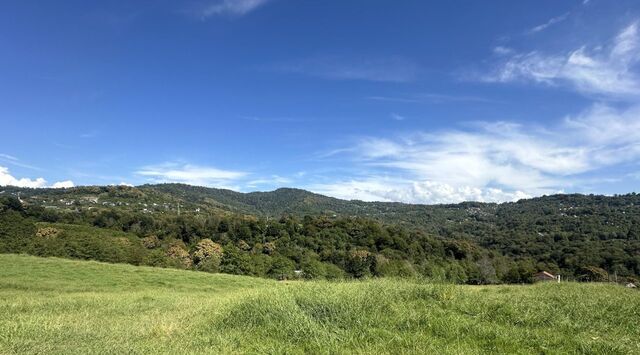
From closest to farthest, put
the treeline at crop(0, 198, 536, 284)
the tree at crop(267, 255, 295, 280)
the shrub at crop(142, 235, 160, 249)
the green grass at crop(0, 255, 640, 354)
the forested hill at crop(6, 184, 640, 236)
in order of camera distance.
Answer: the green grass at crop(0, 255, 640, 354)
the treeline at crop(0, 198, 536, 284)
the tree at crop(267, 255, 295, 280)
the shrub at crop(142, 235, 160, 249)
the forested hill at crop(6, 184, 640, 236)

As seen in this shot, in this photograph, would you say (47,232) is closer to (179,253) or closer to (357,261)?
(179,253)

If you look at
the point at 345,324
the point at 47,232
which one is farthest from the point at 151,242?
the point at 345,324

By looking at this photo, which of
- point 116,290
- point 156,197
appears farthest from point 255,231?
point 156,197

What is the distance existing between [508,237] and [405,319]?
110542 millimetres

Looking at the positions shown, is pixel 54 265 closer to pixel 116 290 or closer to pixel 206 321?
pixel 116 290

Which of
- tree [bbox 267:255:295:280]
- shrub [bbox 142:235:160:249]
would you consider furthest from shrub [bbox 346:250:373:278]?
shrub [bbox 142:235:160:249]

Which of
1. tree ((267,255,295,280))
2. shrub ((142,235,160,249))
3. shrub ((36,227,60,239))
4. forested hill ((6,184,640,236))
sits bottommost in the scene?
tree ((267,255,295,280))

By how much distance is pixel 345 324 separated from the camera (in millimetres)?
10211

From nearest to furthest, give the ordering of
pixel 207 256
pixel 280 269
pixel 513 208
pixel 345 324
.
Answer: pixel 345 324 → pixel 280 269 → pixel 207 256 → pixel 513 208

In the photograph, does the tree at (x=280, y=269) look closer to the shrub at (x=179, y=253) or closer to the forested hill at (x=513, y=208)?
the shrub at (x=179, y=253)

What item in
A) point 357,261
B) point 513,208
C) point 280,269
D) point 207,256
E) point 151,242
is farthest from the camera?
point 513,208

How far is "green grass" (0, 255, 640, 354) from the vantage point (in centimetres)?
843

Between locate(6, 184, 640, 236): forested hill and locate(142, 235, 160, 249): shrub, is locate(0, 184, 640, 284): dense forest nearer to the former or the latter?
locate(142, 235, 160, 249): shrub

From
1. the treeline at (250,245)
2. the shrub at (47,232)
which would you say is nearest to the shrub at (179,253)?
the treeline at (250,245)
